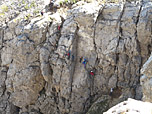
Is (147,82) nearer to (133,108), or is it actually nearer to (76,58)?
(133,108)

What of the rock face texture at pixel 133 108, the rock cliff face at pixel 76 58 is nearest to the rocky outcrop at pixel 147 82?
the rock face texture at pixel 133 108

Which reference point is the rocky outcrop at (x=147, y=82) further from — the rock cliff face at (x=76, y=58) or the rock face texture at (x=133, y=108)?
the rock cliff face at (x=76, y=58)

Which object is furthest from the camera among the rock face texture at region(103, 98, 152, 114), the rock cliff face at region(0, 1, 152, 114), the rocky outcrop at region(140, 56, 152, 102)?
the rock cliff face at region(0, 1, 152, 114)

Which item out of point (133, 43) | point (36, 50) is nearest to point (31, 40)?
point (36, 50)

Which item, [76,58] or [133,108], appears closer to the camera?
[133,108]

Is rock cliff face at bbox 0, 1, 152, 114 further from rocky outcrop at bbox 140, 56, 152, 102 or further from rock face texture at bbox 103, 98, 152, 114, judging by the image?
rock face texture at bbox 103, 98, 152, 114

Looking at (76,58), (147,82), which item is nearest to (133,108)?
(147,82)

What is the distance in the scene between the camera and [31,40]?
1010 inches

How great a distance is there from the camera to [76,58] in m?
25.0

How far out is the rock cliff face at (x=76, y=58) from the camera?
21984mm

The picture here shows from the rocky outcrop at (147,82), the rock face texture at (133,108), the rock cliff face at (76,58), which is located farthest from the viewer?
the rock cliff face at (76,58)

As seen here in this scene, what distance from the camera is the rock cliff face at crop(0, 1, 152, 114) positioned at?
72.1ft

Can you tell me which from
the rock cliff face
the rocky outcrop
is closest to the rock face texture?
the rocky outcrop

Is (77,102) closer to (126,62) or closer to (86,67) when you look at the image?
(86,67)
